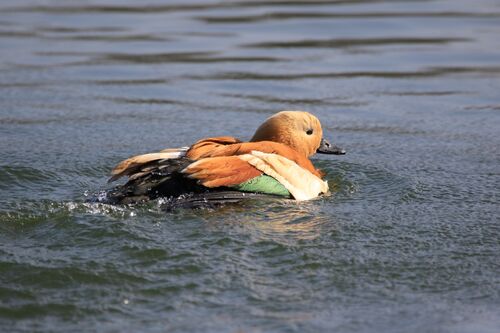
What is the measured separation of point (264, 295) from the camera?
587 cm

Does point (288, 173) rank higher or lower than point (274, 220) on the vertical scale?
higher

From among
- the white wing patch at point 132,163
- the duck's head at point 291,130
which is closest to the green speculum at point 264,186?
the white wing patch at point 132,163

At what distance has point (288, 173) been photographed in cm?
785

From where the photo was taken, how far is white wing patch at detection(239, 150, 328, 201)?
770cm

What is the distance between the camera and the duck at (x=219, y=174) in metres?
7.47

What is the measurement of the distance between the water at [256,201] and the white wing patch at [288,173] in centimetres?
16

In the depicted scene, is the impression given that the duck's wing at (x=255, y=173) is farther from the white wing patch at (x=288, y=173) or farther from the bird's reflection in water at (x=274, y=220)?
the bird's reflection in water at (x=274, y=220)

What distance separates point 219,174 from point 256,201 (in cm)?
41

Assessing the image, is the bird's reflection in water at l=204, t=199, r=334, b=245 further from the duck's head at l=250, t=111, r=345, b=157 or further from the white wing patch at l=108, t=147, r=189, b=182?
the duck's head at l=250, t=111, r=345, b=157

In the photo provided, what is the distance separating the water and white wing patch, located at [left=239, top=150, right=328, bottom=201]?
0.52 ft

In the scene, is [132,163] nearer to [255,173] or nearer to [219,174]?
[219,174]

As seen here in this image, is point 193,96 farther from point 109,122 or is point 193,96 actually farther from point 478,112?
point 478,112

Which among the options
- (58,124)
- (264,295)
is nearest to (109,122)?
(58,124)

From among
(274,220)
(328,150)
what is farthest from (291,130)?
(274,220)
